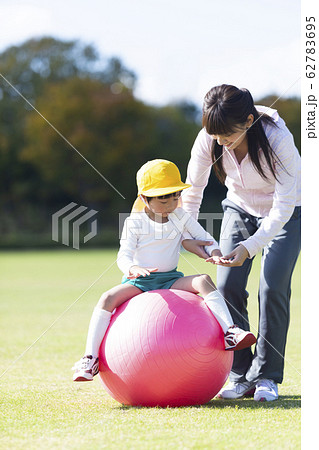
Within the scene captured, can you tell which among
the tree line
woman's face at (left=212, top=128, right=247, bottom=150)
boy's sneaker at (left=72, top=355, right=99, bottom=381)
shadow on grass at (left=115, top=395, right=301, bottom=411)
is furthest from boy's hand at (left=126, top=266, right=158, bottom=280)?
the tree line

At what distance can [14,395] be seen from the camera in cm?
449

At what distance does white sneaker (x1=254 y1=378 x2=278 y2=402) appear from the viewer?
4.27 metres

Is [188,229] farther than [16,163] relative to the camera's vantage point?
No

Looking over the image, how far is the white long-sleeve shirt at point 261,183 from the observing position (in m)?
4.28

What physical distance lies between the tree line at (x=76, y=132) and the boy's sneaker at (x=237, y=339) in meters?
27.1

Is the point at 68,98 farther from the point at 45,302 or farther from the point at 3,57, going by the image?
the point at 45,302

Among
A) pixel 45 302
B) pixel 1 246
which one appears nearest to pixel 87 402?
pixel 45 302

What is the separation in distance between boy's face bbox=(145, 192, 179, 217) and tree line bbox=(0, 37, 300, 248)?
26.7 m

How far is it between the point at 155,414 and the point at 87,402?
674 mm

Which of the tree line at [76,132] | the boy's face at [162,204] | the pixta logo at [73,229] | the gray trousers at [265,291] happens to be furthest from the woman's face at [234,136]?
the tree line at [76,132]

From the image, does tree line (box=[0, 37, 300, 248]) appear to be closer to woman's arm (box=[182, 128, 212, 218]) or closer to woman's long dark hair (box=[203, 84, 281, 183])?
woman's arm (box=[182, 128, 212, 218])

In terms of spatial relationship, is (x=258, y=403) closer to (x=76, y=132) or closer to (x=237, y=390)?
(x=237, y=390)

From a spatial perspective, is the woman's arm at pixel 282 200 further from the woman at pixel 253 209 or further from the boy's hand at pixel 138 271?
the boy's hand at pixel 138 271

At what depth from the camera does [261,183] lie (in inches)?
175
